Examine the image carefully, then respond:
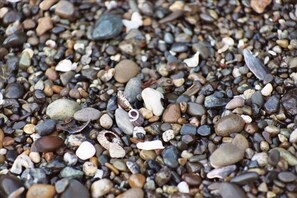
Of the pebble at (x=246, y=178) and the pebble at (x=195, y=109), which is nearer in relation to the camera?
the pebble at (x=246, y=178)

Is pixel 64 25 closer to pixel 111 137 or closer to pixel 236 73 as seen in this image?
pixel 111 137

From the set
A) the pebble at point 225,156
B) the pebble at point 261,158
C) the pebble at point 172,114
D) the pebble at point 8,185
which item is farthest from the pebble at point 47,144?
the pebble at point 261,158

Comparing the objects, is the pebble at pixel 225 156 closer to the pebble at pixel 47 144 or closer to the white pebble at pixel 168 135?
the white pebble at pixel 168 135

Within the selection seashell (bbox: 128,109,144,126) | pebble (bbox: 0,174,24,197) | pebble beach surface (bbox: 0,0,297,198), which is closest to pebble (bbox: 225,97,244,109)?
pebble beach surface (bbox: 0,0,297,198)

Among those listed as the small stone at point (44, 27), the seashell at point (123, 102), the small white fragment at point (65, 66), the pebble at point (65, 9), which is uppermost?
the pebble at point (65, 9)

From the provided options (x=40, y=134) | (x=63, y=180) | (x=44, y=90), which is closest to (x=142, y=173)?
(x=63, y=180)

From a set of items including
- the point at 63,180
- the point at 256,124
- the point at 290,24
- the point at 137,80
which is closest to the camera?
the point at 63,180
